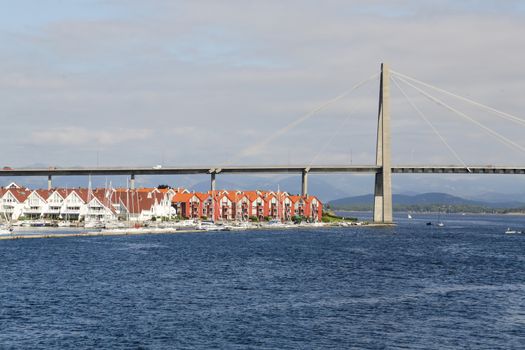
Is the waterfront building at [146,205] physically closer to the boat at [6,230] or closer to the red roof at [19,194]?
the red roof at [19,194]

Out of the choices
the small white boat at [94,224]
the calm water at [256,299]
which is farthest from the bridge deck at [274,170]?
the calm water at [256,299]

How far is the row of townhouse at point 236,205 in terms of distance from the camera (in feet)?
514

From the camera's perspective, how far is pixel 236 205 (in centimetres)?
→ 15700

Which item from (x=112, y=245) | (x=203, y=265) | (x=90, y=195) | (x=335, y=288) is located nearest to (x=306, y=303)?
(x=335, y=288)

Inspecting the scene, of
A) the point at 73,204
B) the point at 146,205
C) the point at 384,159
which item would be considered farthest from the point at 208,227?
the point at 384,159

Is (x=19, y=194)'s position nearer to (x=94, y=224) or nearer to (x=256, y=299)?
(x=94, y=224)

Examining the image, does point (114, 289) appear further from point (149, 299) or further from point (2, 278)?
point (2, 278)

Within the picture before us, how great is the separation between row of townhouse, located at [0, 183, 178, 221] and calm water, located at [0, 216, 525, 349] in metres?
55.9

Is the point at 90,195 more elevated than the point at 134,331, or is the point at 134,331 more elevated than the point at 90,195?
the point at 90,195

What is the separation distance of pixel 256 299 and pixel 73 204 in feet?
328

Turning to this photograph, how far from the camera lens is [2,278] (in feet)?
181

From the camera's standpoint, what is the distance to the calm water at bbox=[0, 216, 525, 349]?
35719 millimetres

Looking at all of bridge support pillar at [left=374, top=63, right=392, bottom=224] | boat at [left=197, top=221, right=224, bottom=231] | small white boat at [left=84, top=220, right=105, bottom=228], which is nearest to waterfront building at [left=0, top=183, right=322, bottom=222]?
small white boat at [left=84, top=220, right=105, bottom=228]

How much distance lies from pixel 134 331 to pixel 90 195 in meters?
103
